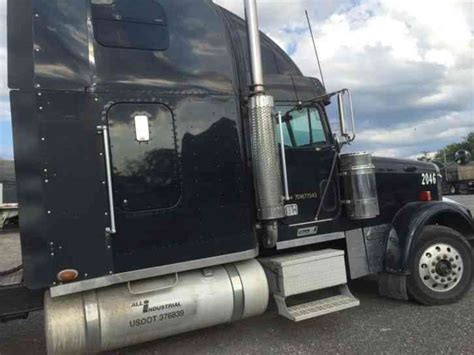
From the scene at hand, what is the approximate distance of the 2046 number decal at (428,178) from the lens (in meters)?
5.90

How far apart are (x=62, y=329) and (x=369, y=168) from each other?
3338 mm

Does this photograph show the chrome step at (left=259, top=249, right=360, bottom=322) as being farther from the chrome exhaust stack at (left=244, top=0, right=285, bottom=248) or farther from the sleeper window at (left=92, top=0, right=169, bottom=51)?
the sleeper window at (left=92, top=0, right=169, bottom=51)

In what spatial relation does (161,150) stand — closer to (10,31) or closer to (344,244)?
(10,31)

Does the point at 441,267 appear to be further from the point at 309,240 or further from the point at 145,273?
the point at 145,273

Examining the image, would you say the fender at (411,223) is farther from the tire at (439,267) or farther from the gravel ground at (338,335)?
the gravel ground at (338,335)

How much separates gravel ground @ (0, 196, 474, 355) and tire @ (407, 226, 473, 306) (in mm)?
139

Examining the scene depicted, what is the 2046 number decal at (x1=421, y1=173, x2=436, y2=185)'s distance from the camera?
19.4ft

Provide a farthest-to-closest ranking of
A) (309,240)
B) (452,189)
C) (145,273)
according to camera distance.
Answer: (452,189) < (309,240) < (145,273)

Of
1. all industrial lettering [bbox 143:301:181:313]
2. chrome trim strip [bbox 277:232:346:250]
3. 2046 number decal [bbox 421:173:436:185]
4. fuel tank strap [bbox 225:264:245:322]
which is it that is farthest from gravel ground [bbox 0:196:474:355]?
2046 number decal [bbox 421:173:436:185]

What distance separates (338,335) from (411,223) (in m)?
1.51

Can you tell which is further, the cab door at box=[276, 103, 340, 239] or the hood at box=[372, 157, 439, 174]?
the hood at box=[372, 157, 439, 174]

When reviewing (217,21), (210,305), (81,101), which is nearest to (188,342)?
(210,305)

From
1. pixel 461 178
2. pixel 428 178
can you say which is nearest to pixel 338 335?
pixel 428 178

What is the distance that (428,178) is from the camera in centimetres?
598
